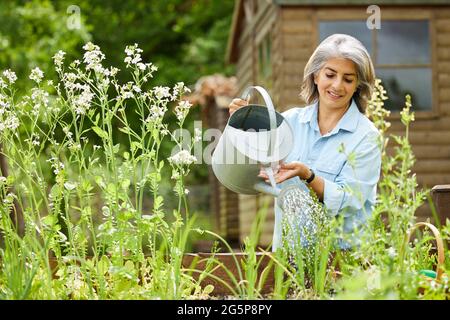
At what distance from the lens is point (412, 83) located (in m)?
10.0

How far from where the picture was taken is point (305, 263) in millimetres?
2430

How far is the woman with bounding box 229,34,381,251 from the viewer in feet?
8.75

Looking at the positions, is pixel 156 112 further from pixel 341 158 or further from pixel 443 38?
pixel 443 38

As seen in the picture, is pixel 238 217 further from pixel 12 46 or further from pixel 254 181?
pixel 254 181

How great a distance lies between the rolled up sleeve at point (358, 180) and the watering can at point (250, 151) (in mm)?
208

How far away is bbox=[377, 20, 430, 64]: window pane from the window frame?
6 centimetres

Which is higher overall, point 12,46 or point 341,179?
point 12,46

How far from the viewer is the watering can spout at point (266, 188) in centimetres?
238

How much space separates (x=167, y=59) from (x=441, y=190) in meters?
20.2

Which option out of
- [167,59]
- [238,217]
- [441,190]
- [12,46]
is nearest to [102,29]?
[167,59]

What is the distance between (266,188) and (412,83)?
7928 millimetres
